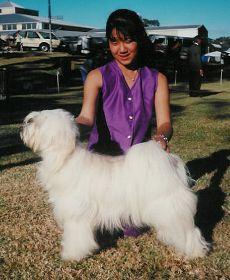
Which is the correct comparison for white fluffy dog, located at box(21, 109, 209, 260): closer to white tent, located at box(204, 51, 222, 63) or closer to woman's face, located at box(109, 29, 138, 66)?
woman's face, located at box(109, 29, 138, 66)

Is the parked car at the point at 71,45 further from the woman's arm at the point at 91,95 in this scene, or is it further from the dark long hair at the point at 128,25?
the dark long hair at the point at 128,25

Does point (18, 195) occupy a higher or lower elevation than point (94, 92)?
lower

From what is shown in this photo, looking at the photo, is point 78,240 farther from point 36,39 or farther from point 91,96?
point 36,39

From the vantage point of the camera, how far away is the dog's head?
10.1ft

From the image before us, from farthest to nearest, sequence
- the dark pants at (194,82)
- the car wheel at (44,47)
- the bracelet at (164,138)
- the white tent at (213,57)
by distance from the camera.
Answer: the car wheel at (44,47)
the white tent at (213,57)
the dark pants at (194,82)
the bracelet at (164,138)

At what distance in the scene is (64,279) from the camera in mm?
3600

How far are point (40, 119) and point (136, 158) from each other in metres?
0.77

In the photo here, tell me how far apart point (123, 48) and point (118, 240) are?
6.27 feet

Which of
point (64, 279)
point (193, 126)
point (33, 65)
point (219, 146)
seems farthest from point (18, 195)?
point (33, 65)

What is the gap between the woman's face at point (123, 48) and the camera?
3781 mm

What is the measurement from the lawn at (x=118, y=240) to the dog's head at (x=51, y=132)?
1.22 meters

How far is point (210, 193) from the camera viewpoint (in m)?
5.73

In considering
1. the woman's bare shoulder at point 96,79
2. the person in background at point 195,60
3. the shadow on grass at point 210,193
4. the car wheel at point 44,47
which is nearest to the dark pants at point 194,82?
the person in background at point 195,60

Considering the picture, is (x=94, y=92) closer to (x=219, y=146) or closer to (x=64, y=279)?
(x=64, y=279)
